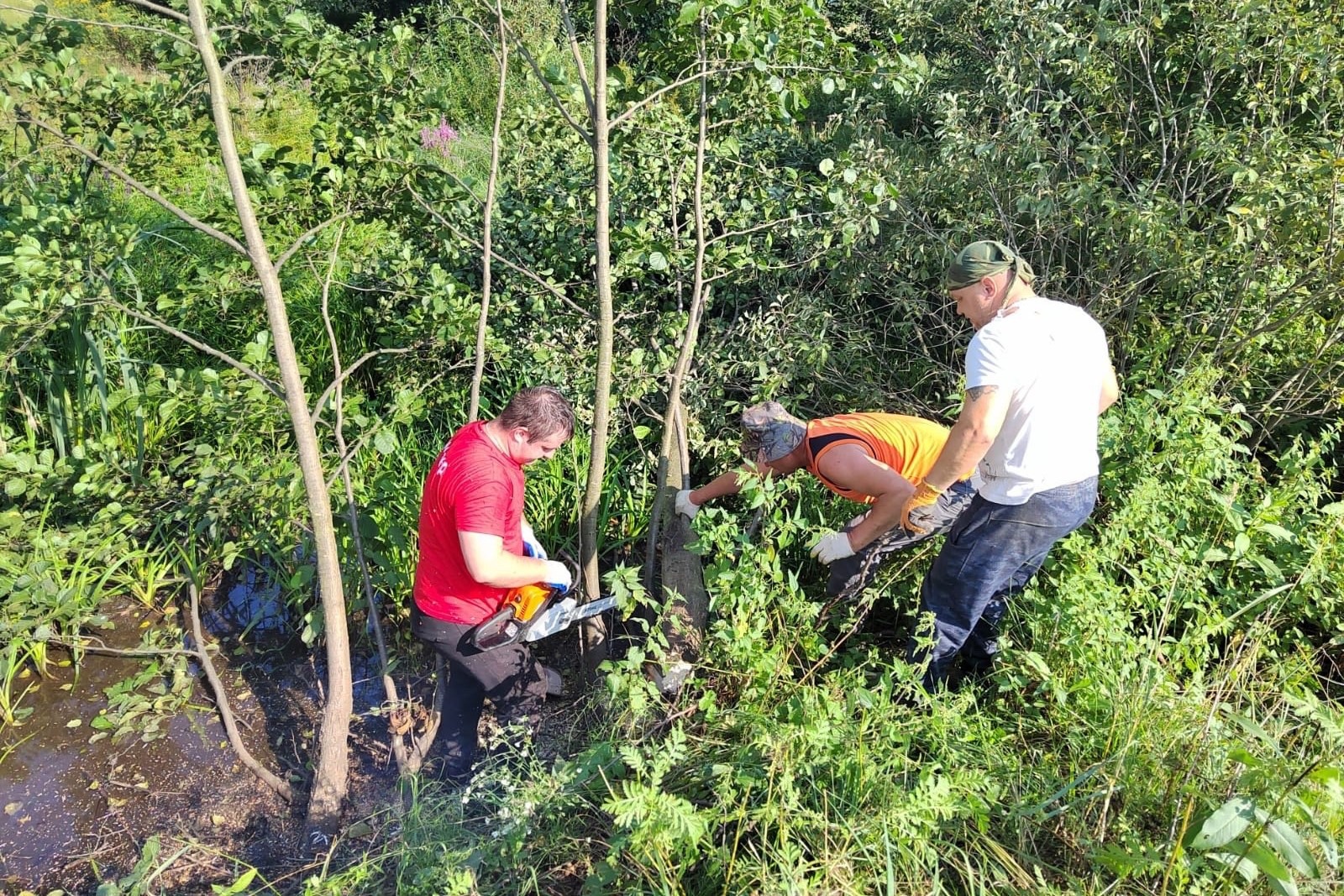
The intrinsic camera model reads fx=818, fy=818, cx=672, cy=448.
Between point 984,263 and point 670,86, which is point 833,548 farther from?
point 670,86

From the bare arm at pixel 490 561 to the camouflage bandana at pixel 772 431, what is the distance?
960 millimetres

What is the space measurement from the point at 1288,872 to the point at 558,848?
1688 millimetres

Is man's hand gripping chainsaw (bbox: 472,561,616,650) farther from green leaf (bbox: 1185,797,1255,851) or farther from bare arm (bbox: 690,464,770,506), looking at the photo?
green leaf (bbox: 1185,797,1255,851)

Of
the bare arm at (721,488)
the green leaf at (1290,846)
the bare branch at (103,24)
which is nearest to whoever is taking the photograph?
the green leaf at (1290,846)

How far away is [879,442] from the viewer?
2871 mm

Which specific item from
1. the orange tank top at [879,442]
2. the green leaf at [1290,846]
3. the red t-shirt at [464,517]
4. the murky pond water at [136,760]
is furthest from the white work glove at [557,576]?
the green leaf at [1290,846]

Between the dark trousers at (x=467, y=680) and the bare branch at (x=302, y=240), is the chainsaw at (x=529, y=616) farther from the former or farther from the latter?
the bare branch at (x=302, y=240)

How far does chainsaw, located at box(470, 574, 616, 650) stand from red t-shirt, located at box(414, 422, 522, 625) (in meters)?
0.05

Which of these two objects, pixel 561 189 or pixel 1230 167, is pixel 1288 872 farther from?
pixel 561 189

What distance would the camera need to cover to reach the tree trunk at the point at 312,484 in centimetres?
219

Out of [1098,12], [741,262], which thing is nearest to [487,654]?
[741,262]

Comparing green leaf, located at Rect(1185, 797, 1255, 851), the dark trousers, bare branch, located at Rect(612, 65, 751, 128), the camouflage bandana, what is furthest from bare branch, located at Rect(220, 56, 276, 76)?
green leaf, located at Rect(1185, 797, 1255, 851)

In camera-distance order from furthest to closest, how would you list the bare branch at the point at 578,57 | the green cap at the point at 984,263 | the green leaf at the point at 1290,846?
the green cap at the point at 984,263 → the bare branch at the point at 578,57 → the green leaf at the point at 1290,846

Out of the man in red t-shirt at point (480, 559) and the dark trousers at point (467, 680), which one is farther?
the dark trousers at point (467, 680)
